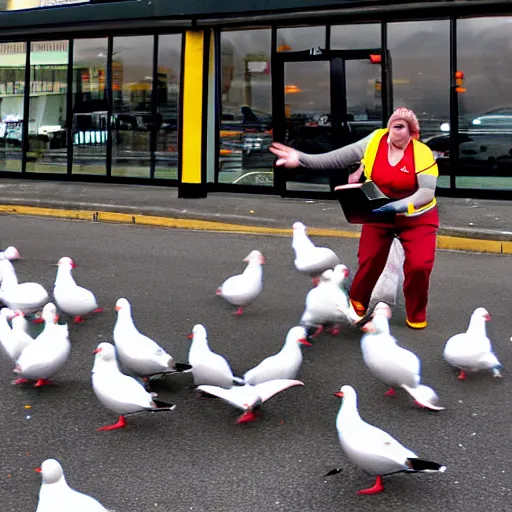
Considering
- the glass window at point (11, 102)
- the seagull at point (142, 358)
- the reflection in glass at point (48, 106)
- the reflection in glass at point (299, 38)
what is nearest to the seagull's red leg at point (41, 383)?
the seagull at point (142, 358)

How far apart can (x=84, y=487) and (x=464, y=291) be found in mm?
4902

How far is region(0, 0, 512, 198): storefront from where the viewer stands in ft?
42.4

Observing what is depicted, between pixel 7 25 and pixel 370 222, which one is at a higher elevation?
pixel 7 25

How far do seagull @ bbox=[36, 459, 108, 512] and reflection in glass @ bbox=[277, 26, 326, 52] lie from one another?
11.2 meters

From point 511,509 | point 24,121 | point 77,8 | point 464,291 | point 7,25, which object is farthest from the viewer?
point 24,121

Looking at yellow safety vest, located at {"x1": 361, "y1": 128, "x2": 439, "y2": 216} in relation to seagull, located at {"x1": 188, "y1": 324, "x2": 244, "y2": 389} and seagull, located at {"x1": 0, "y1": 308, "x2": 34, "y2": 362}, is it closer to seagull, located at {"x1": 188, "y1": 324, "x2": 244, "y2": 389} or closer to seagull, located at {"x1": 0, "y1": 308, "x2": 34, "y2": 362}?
seagull, located at {"x1": 188, "y1": 324, "x2": 244, "y2": 389}

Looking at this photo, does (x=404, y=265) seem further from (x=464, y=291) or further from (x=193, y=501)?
(x=193, y=501)

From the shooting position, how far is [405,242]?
6.59 m

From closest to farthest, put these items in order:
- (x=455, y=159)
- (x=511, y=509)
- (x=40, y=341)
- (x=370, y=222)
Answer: (x=511, y=509), (x=40, y=341), (x=370, y=222), (x=455, y=159)

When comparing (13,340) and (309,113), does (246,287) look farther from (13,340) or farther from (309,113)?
(309,113)

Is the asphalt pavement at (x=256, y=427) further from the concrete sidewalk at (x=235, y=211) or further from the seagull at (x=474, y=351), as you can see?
the concrete sidewalk at (x=235, y=211)

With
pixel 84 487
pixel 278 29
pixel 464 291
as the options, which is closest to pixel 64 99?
pixel 278 29

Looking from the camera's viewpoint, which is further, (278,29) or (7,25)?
(7,25)

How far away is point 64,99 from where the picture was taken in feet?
53.4
